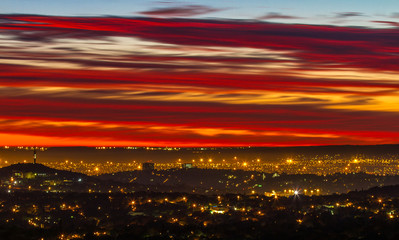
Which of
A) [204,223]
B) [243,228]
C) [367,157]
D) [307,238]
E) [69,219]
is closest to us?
[307,238]

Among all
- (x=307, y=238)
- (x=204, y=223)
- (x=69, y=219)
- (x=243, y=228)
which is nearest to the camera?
(x=307, y=238)

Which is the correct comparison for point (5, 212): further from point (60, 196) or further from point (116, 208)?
point (60, 196)

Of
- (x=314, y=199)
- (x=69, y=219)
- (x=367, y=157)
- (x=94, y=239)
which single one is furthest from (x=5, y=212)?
(x=367, y=157)

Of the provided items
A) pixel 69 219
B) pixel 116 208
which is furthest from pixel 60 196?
pixel 69 219

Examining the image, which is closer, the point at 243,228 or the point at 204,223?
the point at 243,228

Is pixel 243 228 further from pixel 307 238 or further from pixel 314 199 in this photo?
pixel 314 199

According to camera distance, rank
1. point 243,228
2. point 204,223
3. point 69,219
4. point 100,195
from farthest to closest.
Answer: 1. point 100,195
2. point 69,219
3. point 204,223
4. point 243,228

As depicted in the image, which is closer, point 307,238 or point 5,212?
point 307,238

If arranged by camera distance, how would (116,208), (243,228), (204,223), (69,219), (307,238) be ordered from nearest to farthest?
(307,238) → (243,228) → (204,223) → (69,219) → (116,208)
